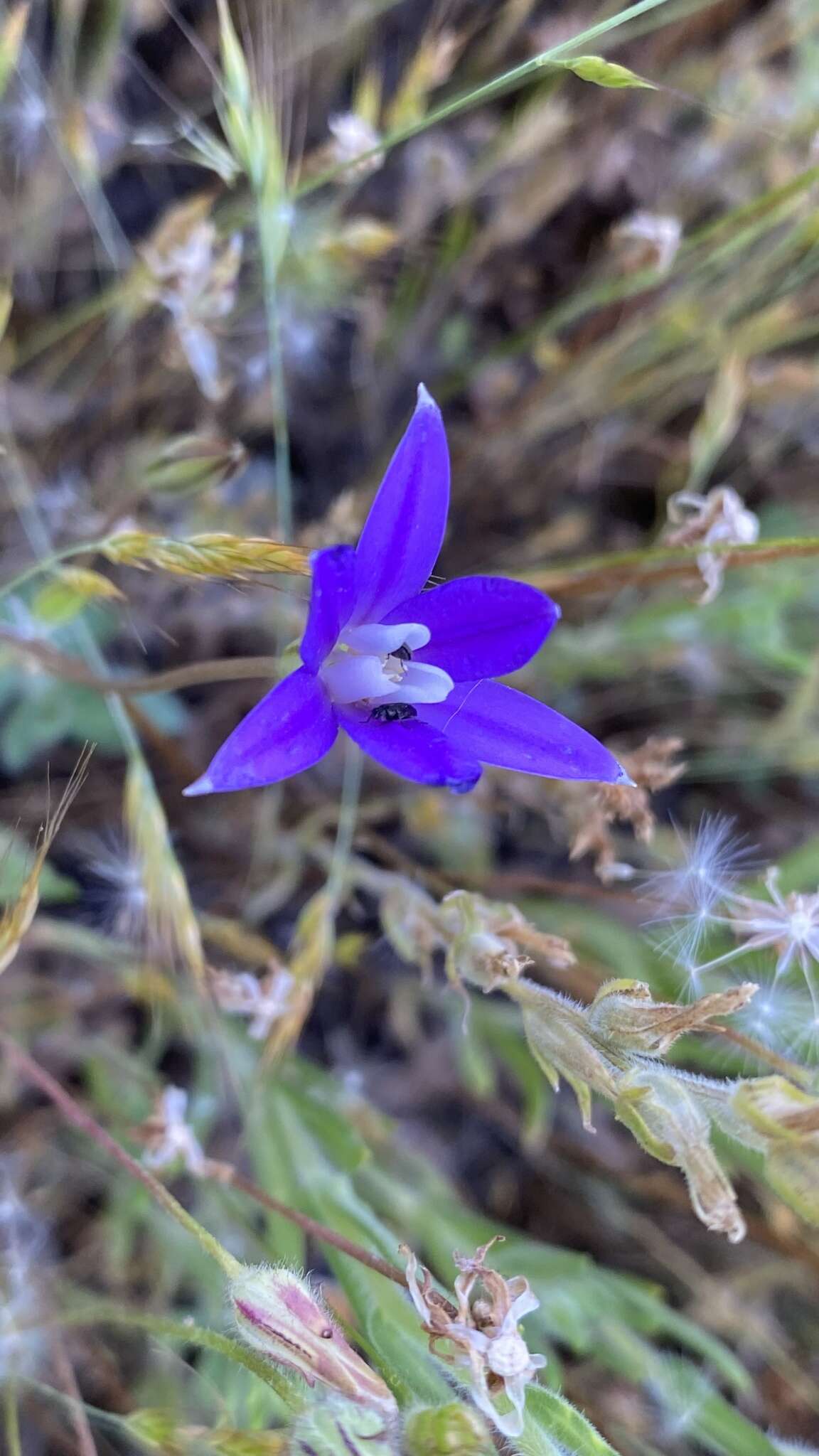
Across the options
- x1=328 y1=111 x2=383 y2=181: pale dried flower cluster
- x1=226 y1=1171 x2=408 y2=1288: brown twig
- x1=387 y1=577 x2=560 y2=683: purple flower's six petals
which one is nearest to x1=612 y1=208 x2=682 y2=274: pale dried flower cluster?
x1=328 y1=111 x2=383 y2=181: pale dried flower cluster

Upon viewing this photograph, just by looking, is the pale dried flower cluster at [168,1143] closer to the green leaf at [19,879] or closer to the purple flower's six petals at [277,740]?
the green leaf at [19,879]

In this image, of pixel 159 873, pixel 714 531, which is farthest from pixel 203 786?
pixel 714 531

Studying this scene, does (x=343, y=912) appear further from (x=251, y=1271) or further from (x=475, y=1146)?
(x=251, y=1271)

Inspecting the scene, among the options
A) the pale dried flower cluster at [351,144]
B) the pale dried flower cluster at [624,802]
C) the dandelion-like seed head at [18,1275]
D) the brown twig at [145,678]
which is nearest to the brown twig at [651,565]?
the pale dried flower cluster at [624,802]

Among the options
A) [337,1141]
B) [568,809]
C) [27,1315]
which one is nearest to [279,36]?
[568,809]

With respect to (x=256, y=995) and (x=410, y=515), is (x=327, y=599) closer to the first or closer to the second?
(x=410, y=515)
